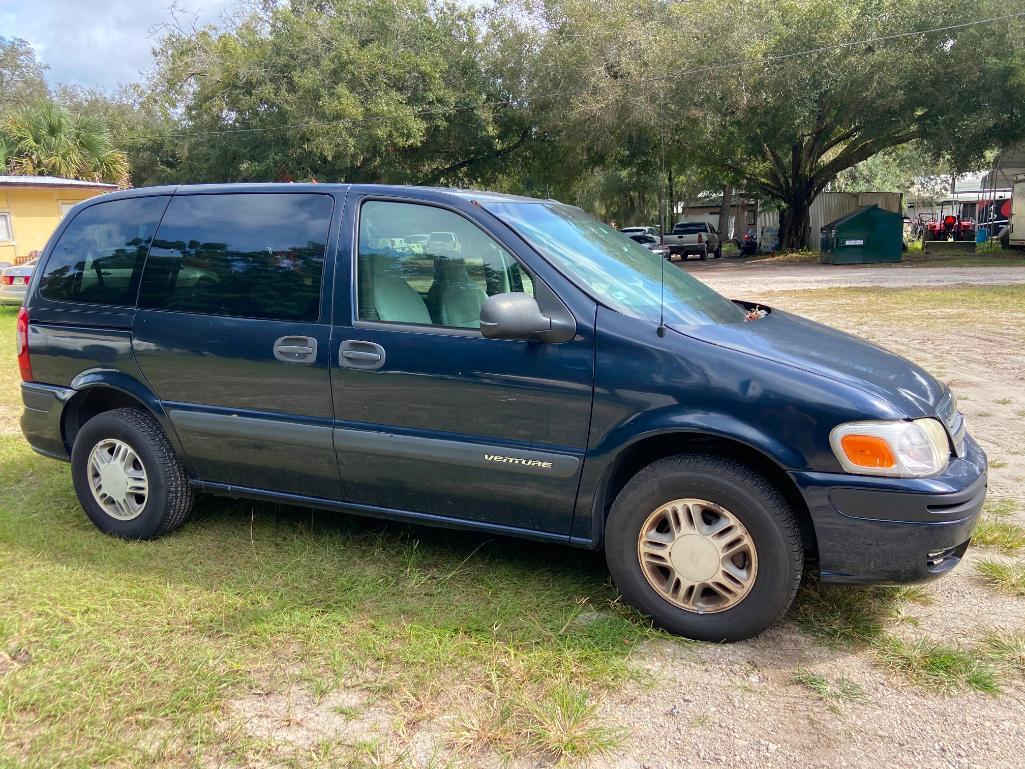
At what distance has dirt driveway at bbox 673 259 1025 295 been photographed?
19422 mm

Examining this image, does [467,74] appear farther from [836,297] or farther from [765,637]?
[765,637]

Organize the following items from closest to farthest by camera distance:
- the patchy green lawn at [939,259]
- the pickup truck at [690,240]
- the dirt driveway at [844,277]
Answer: the dirt driveway at [844,277], the patchy green lawn at [939,259], the pickup truck at [690,240]

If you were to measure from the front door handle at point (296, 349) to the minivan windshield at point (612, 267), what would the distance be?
3.29ft

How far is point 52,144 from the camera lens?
2614cm

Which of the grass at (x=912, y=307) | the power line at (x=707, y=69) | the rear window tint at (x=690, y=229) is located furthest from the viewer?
the rear window tint at (x=690, y=229)

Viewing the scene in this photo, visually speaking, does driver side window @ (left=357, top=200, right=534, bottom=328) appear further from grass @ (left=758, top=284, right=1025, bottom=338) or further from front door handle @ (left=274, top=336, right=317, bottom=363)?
grass @ (left=758, top=284, right=1025, bottom=338)

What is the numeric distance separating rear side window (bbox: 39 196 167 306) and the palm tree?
24.9m

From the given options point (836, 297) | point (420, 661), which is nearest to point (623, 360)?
point (420, 661)

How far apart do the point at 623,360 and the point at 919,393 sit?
1.17 m

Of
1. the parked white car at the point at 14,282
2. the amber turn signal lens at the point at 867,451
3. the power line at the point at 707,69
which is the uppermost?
the power line at the point at 707,69

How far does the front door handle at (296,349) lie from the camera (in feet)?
12.4

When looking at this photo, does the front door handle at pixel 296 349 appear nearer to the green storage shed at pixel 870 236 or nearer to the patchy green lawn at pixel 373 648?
the patchy green lawn at pixel 373 648

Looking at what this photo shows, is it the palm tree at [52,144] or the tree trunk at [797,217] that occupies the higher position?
the palm tree at [52,144]

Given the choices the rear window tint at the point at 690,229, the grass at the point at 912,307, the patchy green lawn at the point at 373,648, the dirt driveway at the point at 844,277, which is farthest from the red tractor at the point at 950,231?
the patchy green lawn at the point at 373,648
